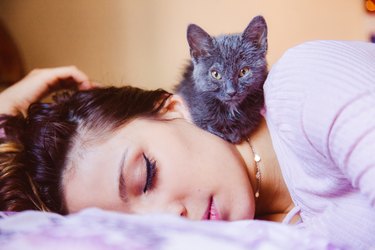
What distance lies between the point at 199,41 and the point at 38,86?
518 millimetres

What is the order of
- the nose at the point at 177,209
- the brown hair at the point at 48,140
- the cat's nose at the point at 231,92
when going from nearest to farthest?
the nose at the point at 177,209 < the brown hair at the point at 48,140 < the cat's nose at the point at 231,92

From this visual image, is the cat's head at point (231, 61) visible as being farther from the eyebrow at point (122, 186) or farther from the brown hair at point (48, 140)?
the eyebrow at point (122, 186)

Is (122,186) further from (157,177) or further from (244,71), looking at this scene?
(244,71)

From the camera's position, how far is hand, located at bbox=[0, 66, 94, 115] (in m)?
1.13

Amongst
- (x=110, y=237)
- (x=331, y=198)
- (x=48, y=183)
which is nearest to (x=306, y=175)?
(x=331, y=198)

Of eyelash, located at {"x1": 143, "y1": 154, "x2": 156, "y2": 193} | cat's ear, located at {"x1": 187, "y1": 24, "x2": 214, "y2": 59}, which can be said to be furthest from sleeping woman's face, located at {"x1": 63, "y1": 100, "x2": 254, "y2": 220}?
cat's ear, located at {"x1": 187, "y1": 24, "x2": 214, "y2": 59}

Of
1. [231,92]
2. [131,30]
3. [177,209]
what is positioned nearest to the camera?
[177,209]

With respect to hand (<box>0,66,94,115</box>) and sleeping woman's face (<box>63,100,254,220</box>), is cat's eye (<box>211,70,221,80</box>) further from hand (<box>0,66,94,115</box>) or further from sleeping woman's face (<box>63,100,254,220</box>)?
hand (<box>0,66,94,115</box>)

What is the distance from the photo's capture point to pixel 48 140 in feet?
3.05

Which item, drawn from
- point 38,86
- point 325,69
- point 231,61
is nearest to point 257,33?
point 231,61

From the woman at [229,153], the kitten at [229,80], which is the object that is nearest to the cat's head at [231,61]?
the kitten at [229,80]

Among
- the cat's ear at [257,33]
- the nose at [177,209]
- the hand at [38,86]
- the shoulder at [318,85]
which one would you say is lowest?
the nose at [177,209]

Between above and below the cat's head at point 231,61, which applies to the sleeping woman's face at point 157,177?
below

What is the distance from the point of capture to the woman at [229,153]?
640mm
